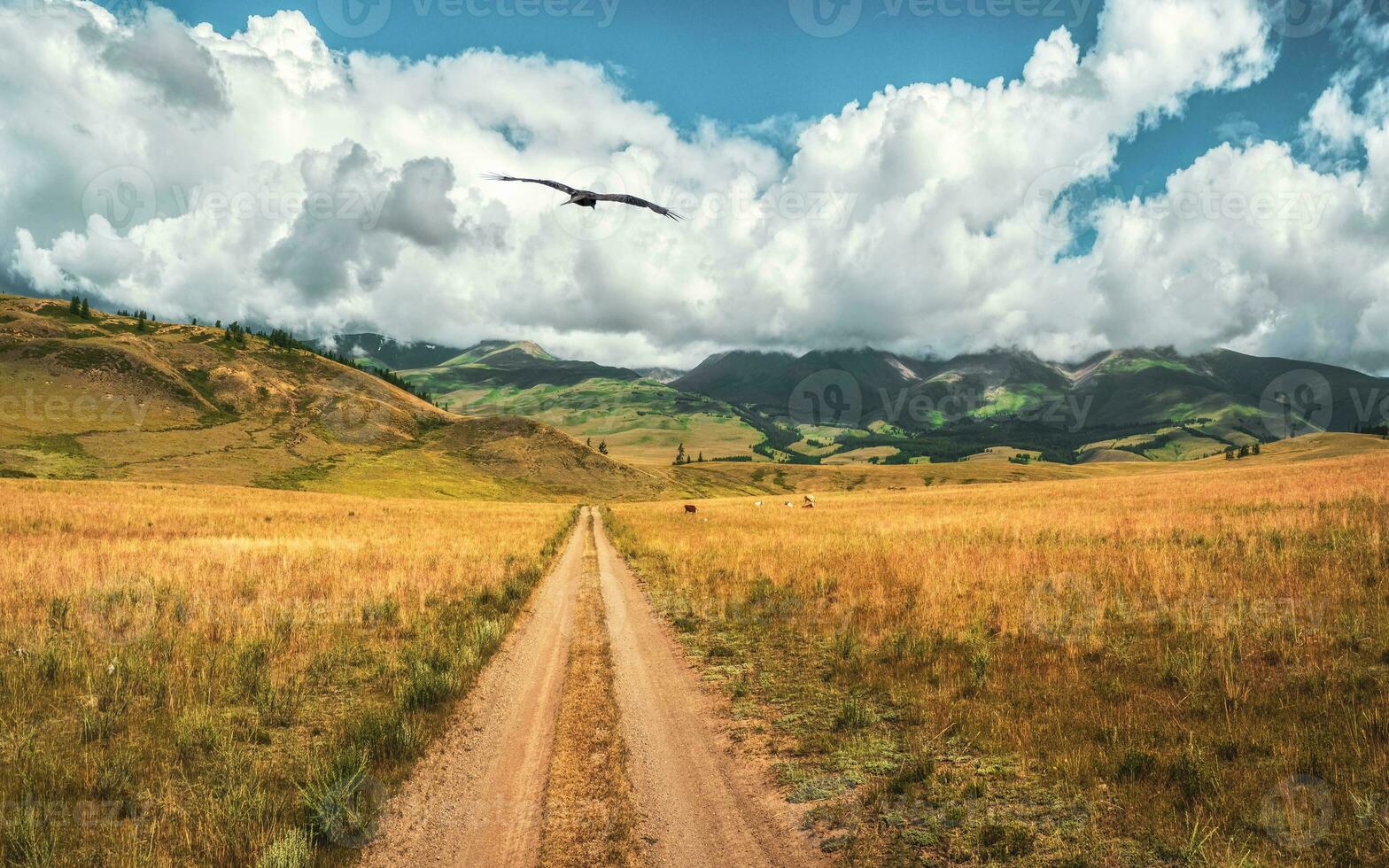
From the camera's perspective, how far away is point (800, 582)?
1720 centimetres

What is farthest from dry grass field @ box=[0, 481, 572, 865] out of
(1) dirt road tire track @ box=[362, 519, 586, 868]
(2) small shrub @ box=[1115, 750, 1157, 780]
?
(2) small shrub @ box=[1115, 750, 1157, 780]

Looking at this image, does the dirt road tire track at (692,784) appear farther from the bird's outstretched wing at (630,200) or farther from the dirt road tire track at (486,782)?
the bird's outstretched wing at (630,200)

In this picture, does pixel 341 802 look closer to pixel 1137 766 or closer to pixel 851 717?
pixel 851 717

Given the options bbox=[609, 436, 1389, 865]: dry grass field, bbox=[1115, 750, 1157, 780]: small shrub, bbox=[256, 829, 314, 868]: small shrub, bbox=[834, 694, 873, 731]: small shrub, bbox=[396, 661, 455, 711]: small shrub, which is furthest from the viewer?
bbox=[396, 661, 455, 711]: small shrub

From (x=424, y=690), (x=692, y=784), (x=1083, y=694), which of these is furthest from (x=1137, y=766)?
(x=424, y=690)

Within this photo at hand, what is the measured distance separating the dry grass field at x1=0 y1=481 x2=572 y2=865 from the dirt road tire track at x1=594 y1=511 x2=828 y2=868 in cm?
285

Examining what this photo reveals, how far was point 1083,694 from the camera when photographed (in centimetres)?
800

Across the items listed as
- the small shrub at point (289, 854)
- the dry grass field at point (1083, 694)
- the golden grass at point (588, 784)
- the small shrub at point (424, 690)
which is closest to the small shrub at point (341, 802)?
the small shrub at point (289, 854)

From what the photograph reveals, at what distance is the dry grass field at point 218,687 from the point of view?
545 centimetres

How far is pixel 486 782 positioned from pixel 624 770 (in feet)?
5.26

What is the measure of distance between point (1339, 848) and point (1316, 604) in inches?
305

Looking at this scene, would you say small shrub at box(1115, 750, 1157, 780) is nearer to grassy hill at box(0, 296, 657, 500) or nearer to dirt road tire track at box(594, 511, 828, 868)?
dirt road tire track at box(594, 511, 828, 868)

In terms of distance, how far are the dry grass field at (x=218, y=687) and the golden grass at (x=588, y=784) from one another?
1.84m

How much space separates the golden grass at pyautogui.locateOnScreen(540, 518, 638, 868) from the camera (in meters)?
5.36
